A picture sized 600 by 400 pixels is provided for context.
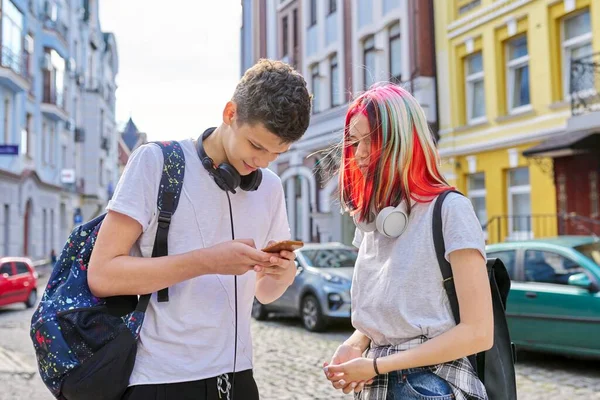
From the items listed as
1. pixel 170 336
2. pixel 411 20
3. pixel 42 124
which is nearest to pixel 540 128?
pixel 411 20

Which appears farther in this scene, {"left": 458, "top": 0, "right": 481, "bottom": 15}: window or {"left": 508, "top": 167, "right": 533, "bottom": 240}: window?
{"left": 458, "top": 0, "right": 481, "bottom": 15}: window

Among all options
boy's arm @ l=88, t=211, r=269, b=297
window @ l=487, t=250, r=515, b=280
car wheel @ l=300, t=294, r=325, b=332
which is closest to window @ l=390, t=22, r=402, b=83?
car wheel @ l=300, t=294, r=325, b=332

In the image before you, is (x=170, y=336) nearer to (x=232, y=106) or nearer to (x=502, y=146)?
(x=232, y=106)

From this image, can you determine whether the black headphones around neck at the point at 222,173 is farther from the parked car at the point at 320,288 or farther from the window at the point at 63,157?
the window at the point at 63,157

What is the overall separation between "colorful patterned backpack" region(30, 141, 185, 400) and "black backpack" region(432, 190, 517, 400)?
837 mm

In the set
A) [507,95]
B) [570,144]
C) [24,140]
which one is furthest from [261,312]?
[24,140]

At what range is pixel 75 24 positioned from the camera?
46.5m

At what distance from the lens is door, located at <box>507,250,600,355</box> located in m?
6.98

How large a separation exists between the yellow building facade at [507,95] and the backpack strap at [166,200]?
1342 cm

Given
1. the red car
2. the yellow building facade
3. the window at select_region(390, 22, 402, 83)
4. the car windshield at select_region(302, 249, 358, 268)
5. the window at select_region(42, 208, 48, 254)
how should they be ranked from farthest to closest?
the window at select_region(42, 208, 48, 254) → the window at select_region(390, 22, 402, 83) → the red car → the yellow building facade → the car windshield at select_region(302, 249, 358, 268)

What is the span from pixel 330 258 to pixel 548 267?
5.19 m

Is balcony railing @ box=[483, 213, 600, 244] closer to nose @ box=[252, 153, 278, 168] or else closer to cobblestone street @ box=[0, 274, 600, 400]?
cobblestone street @ box=[0, 274, 600, 400]

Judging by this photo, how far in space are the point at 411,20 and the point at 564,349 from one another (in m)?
14.2

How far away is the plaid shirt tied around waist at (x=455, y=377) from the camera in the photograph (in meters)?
1.95
